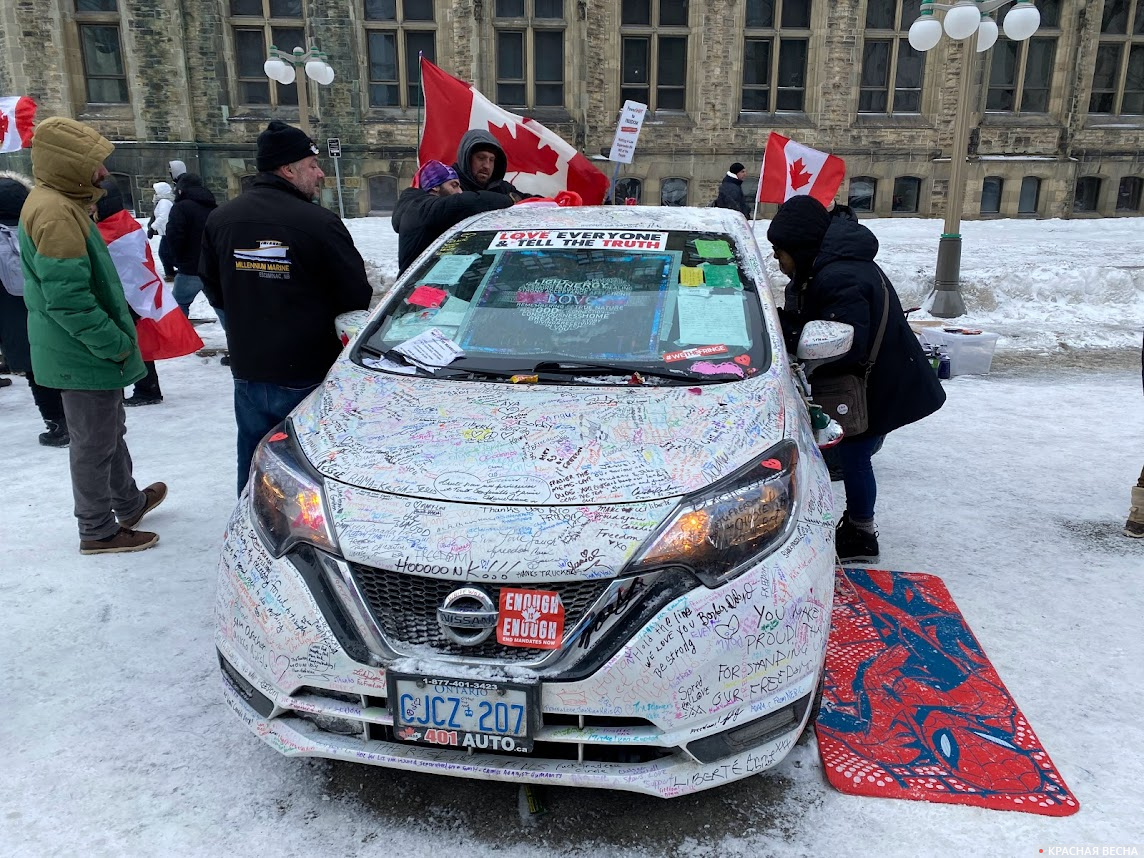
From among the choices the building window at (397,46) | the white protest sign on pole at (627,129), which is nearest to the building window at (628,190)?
the building window at (397,46)

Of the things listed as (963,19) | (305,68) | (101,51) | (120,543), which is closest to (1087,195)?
(963,19)

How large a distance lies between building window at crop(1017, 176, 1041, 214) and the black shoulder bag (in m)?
22.0

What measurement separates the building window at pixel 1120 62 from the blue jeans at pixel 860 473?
77.6ft

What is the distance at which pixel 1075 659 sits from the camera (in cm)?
325

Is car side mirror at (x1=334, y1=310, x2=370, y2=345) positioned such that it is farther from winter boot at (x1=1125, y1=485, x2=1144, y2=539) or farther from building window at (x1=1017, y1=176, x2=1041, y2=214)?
building window at (x1=1017, y1=176, x2=1041, y2=214)

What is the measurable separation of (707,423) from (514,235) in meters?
1.61

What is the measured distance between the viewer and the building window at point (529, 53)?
20734 millimetres

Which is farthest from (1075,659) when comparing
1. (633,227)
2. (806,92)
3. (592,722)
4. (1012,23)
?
(806,92)

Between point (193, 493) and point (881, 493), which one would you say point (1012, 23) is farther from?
point (193, 493)

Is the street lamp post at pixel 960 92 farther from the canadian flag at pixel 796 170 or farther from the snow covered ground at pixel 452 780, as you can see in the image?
the snow covered ground at pixel 452 780

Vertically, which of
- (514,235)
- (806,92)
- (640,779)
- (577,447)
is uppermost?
(806,92)

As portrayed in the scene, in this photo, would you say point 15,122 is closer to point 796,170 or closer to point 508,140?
point 508,140

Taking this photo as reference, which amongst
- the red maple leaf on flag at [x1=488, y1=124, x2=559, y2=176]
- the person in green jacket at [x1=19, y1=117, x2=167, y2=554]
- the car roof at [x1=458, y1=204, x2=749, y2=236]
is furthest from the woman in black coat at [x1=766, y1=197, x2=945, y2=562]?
the red maple leaf on flag at [x1=488, y1=124, x2=559, y2=176]

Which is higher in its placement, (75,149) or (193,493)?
(75,149)
